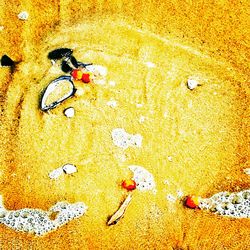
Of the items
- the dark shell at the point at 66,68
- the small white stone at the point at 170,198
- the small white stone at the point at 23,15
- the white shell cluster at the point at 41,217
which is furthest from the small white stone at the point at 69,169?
the small white stone at the point at 23,15

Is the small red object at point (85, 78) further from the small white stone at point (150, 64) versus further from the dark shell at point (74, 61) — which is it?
the small white stone at point (150, 64)

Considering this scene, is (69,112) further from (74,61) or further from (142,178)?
(142,178)

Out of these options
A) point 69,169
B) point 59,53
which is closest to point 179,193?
point 69,169

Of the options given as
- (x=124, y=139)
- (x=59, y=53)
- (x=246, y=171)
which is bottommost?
(x=246, y=171)

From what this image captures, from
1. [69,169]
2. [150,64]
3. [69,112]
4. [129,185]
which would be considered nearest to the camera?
[129,185]

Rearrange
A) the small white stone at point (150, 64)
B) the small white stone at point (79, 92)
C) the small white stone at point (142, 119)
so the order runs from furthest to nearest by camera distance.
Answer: the small white stone at point (150, 64)
the small white stone at point (79, 92)
the small white stone at point (142, 119)

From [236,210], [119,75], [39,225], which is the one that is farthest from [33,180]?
[236,210]
